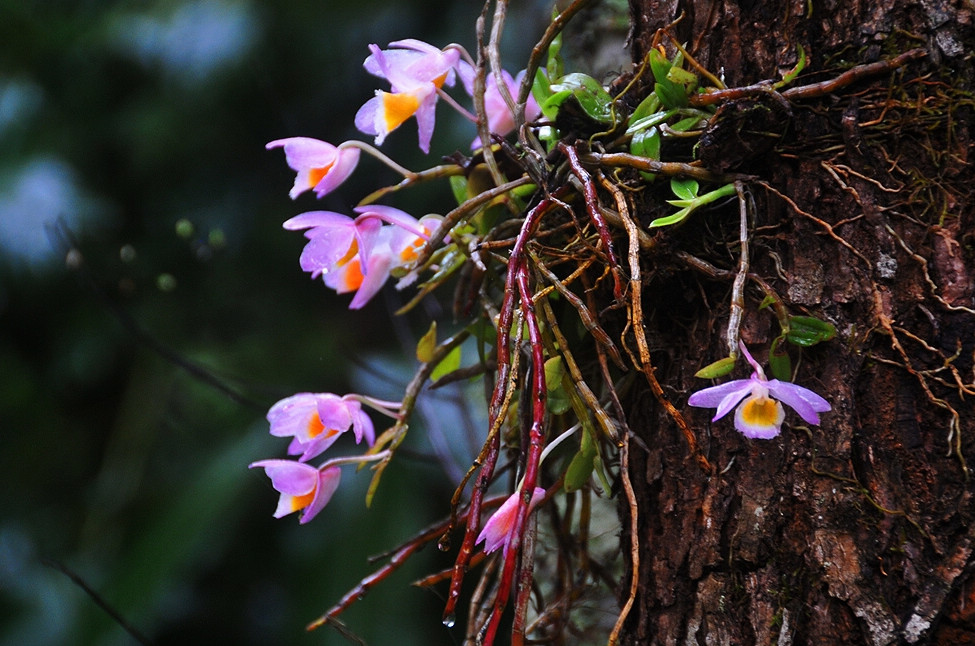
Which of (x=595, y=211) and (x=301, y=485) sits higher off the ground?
(x=595, y=211)

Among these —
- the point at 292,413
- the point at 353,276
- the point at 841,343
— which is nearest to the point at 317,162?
the point at 353,276

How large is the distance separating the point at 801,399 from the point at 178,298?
178cm

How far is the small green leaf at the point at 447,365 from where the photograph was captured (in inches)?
27.0

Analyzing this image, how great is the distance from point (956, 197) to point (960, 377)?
0.12 meters

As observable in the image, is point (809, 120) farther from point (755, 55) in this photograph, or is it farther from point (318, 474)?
point (318, 474)

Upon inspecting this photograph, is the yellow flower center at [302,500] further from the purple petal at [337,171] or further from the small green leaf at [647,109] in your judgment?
the small green leaf at [647,109]

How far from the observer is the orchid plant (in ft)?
1.47

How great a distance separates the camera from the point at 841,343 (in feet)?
1.54

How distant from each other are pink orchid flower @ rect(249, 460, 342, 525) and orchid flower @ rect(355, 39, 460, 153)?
0.29m

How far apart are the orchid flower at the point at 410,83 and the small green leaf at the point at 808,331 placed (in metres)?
0.32

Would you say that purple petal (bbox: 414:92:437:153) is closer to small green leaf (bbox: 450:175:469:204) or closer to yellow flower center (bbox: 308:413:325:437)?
small green leaf (bbox: 450:175:469:204)

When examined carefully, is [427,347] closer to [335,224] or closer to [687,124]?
[335,224]

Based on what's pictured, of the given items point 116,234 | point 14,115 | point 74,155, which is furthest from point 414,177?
point 14,115

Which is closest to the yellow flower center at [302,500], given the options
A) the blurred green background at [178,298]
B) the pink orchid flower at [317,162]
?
the pink orchid flower at [317,162]
